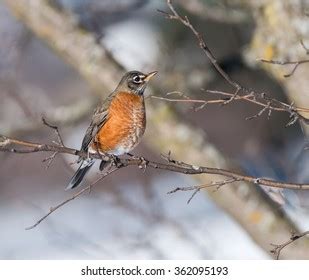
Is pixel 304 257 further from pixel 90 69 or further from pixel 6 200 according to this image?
pixel 6 200

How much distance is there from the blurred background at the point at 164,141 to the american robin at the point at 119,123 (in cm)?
34

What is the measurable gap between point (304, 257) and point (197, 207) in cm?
291

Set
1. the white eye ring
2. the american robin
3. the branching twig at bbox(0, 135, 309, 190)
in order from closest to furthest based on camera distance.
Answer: the branching twig at bbox(0, 135, 309, 190)
the american robin
the white eye ring

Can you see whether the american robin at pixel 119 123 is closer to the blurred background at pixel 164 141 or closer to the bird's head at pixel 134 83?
the bird's head at pixel 134 83

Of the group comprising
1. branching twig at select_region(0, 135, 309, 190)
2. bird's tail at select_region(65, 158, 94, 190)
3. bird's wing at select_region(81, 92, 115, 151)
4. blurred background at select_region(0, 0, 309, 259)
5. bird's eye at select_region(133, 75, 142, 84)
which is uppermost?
blurred background at select_region(0, 0, 309, 259)

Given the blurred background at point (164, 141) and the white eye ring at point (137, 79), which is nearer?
the white eye ring at point (137, 79)

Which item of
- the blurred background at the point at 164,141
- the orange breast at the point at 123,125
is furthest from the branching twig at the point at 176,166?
the orange breast at the point at 123,125

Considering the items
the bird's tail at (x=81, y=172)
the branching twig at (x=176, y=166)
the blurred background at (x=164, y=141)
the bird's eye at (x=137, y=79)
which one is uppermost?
the blurred background at (x=164, y=141)

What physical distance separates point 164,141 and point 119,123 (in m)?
1.10

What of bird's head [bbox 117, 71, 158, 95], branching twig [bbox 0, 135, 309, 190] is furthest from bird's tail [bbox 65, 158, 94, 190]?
branching twig [bbox 0, 135, 309, 190]

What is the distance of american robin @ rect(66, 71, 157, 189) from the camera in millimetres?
3377

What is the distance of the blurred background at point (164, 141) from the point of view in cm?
420

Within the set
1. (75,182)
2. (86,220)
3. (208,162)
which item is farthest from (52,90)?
(75,182)

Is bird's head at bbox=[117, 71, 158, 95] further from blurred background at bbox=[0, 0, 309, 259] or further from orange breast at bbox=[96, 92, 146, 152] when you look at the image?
blurred background at bbox=[0, 0, 309, 259]
